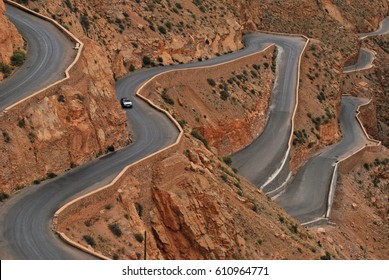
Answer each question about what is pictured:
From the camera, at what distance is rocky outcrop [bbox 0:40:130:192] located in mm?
30281

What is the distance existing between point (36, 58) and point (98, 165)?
8013mm

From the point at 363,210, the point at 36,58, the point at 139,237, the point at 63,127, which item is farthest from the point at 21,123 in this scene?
the point at 363,210

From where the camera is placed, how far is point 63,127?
107 ft

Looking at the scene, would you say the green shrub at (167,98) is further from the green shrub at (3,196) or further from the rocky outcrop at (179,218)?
the green shrub at (3,196)

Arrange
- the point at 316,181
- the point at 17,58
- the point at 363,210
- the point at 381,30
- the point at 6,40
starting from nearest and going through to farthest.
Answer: the point at 6,40 < the point at 17,58 < the point at 363,210 < the point at 316,181 < the point at 381,30

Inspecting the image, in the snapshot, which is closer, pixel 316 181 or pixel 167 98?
pixel 167 98

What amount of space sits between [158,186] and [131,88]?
54.9 feet

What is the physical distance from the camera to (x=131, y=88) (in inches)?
1905

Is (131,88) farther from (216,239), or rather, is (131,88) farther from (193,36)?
(216,239)

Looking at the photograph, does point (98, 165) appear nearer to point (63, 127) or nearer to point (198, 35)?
point (63, 127)

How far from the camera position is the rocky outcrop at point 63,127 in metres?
30.3

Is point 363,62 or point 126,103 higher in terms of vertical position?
point 126,103

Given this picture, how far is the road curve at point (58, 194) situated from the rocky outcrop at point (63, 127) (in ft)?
2.17

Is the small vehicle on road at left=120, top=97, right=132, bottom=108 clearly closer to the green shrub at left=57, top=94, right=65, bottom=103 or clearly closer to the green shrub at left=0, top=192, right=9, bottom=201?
the green shrub at left=57, top=94, right=65, bottom=103
